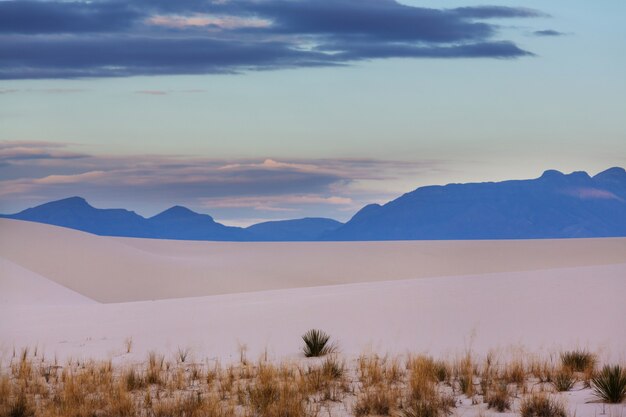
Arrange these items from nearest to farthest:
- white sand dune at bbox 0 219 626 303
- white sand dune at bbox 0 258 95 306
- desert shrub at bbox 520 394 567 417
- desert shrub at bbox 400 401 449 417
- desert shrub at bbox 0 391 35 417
Answer: desert shrub at bbox 520 394 567 417
desert shrub at bbox 400 401 449 417
desert shrub at bbox 0 391 35 417
white sand dune at bbox 0 258 95 306
white sand dune at bbox 0 219 626 303

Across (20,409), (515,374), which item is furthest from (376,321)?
(20,409)

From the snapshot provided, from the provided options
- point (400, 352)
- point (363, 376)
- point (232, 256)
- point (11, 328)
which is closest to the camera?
point (363, 376)

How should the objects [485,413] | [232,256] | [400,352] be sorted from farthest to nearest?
[232,256] < [400,352] < [485,413]

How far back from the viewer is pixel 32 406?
11.8 metres

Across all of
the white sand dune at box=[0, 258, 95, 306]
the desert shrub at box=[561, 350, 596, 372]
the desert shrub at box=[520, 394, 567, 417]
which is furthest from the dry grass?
the white sand dune at box=[0, 258, 95, 306]

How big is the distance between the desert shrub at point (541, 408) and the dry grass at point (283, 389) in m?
0.01

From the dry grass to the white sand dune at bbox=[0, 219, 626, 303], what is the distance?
78.0ft

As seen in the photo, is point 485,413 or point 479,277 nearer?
point 485,413

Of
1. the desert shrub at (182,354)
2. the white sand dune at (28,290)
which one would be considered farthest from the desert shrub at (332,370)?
the white sand dune at (28,290)

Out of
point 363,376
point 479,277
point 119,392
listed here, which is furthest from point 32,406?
point 479,277

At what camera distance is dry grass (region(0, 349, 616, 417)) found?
36.4 ft

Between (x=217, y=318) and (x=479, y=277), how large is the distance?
31.3 ft

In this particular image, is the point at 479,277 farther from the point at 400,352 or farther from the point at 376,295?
the point at 400,352

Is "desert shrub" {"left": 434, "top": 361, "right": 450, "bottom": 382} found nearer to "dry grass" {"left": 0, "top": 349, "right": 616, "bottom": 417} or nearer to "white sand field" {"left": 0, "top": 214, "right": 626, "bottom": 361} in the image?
"dry grass" {"left": 0, "top": 349, "right": 616, "bottom": 417}
